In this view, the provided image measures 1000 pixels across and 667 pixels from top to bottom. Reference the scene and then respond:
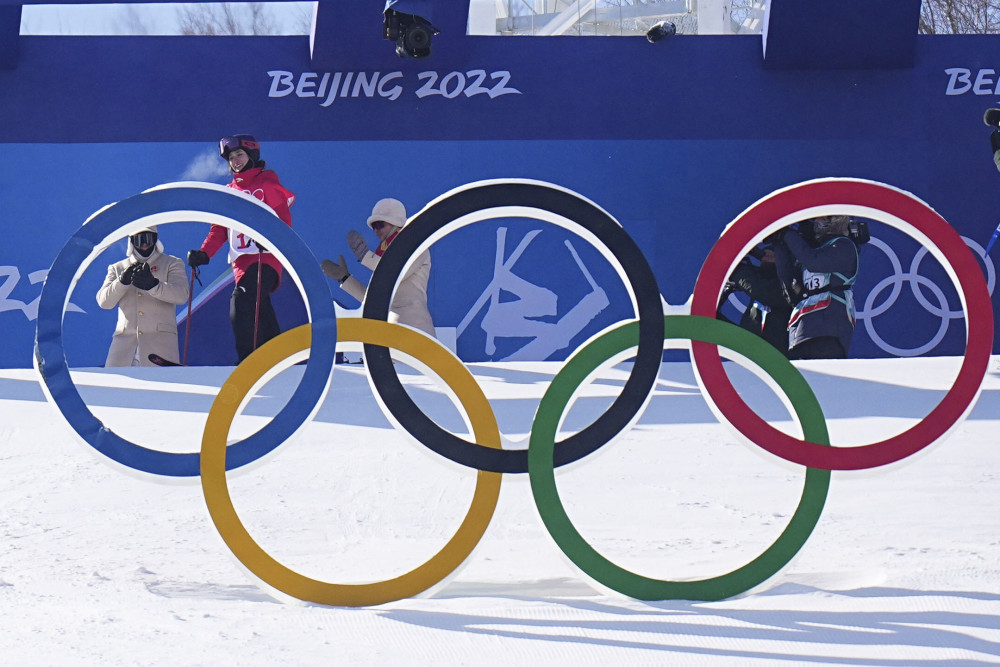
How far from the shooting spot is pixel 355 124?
805 cm

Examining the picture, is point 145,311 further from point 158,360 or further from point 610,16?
point 610,16

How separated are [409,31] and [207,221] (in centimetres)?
446

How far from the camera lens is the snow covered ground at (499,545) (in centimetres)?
223

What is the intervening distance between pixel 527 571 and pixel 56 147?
638 centimetres

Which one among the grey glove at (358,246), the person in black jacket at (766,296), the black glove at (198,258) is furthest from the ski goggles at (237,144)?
the person in black jacket at (766,296)

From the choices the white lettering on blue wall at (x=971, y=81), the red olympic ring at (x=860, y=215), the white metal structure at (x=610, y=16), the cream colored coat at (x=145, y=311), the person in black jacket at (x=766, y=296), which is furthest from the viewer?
the white metal structure at (x=610, y=16)

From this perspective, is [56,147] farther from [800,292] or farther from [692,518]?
[692,518]

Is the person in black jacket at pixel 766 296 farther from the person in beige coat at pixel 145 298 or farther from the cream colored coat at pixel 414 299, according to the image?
the person in beige coat at pixel 145 298

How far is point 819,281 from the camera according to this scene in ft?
16.2

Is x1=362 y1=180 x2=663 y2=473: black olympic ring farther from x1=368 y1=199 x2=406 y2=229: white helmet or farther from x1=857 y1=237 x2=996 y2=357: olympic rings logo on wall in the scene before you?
x1=857 y1=237 x2=996 y2=357: olympic rings logo on wall

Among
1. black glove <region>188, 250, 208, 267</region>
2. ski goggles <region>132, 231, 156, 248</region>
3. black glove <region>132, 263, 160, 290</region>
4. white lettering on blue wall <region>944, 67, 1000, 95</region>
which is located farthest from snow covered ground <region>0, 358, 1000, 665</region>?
white lettering on blue wall <region>944, 67, 1000, 95</region>

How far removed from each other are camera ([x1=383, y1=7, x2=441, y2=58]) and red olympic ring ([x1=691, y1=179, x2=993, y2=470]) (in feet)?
14.8

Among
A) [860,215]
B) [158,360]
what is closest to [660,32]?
[158,360]

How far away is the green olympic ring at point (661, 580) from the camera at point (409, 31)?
4576 mm
